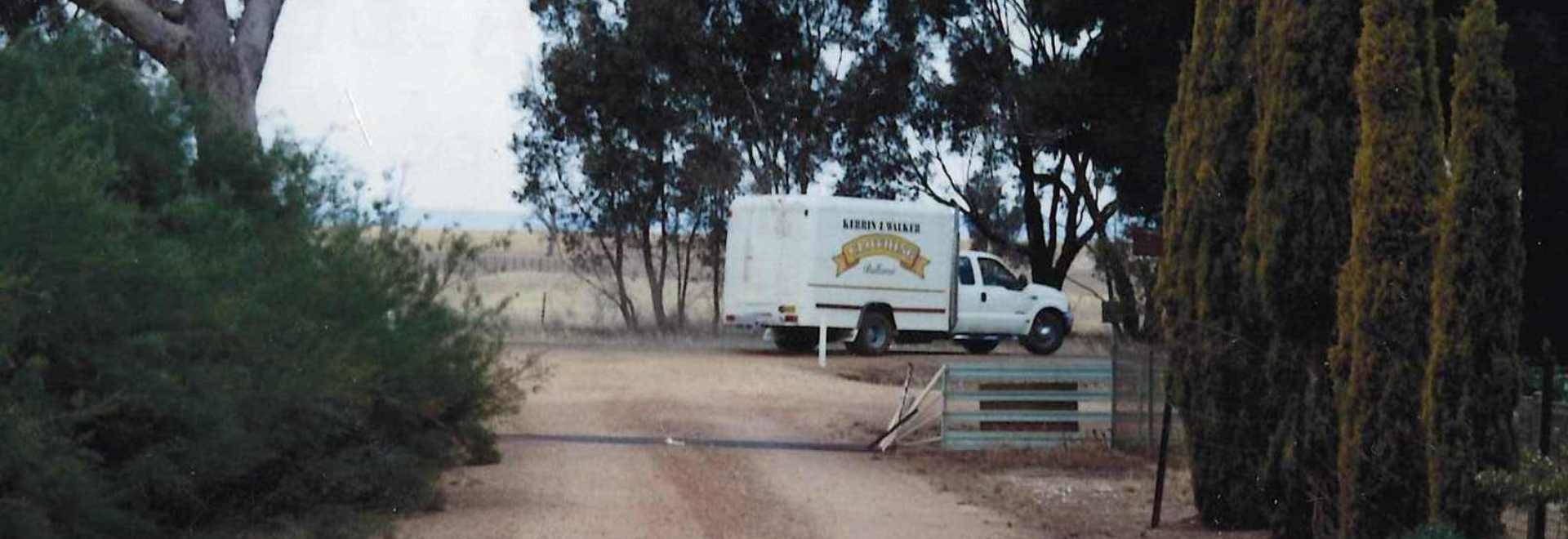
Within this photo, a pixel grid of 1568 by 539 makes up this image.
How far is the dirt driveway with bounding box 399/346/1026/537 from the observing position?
50.1 ft

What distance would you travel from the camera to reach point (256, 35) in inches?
864

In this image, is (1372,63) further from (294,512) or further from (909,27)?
(909,27)

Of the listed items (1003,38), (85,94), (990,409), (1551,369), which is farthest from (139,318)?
(1003,38)

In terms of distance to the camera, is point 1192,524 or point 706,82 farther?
point 706,82

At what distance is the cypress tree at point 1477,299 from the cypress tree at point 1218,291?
255 cm

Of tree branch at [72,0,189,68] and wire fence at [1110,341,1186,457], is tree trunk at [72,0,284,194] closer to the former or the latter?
tree branch at [72,0,189,68]

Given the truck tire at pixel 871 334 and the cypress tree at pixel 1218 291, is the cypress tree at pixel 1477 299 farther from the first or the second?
A: the truck tire at pixel 871 334

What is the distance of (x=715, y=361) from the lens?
34.2 meters

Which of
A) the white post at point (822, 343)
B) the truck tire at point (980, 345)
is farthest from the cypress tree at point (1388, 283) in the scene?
the truck tire at point (980, 345)

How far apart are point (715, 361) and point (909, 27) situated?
45.9ft

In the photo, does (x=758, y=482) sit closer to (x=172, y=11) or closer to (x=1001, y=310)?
(x=172, y=11)

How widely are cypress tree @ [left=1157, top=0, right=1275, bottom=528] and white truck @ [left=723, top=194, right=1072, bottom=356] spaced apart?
65.1 feet

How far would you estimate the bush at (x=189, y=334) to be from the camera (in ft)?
30.7

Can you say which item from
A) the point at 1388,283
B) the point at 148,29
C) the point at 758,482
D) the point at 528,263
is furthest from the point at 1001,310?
the point at 528,263
